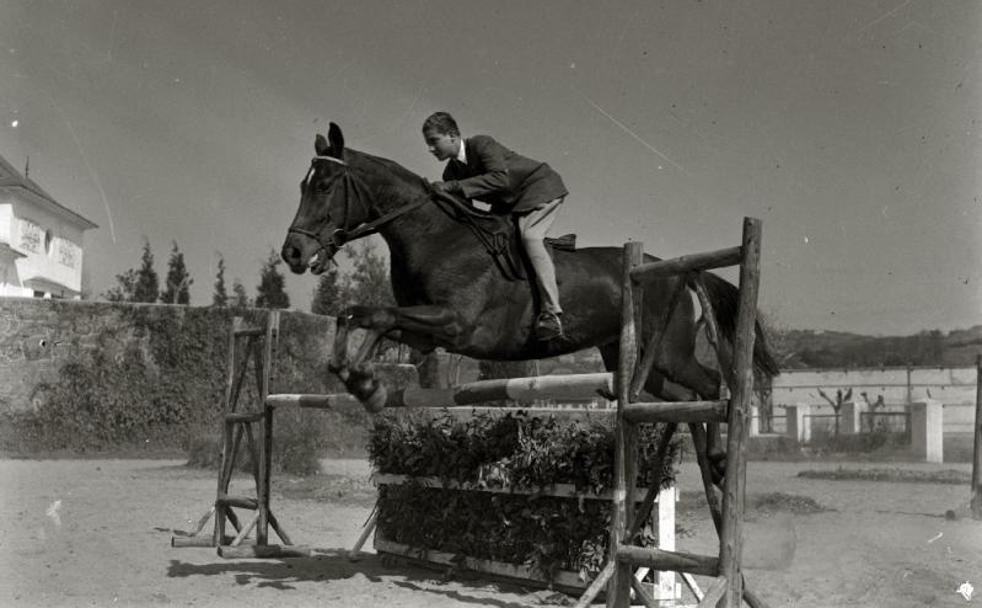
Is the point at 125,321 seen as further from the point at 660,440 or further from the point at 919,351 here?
the point at 919,351

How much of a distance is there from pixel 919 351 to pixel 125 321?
1614 inches

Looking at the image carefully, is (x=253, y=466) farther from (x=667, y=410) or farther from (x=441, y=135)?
(x=667, y=410)

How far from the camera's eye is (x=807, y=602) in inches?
242

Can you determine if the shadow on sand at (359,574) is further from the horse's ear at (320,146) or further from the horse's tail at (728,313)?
the horse's ear at (320,146)

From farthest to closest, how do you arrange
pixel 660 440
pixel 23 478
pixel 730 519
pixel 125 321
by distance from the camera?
pixel 125 321, pixel 23 478, pixel 660 440, pixel 730 519

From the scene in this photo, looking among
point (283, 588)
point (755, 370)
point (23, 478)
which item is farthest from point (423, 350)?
point (23, 478)

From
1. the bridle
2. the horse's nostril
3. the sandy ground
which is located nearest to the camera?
the horse's nostril

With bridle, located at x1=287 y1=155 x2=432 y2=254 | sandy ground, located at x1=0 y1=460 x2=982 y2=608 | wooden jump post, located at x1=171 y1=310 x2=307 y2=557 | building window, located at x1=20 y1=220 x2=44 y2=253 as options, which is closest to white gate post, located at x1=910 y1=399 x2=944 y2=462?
sandy ground, located at x1=0 y1=460 x2=982 y2=608

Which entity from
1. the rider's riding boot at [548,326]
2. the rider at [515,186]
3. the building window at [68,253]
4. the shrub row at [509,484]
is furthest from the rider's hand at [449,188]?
the building window at [68,253]

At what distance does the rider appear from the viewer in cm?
583

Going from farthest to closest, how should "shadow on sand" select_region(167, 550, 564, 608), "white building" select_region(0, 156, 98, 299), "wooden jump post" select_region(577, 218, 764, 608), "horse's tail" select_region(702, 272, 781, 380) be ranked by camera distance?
"white building" select_region(0, 156, 98, 299)
"horse's tail" select_region(702, 272, 781, 380)
"shadow on sand" select_region(167, 550, 564, 608)
"wooden jump post" select_region(577, 218, 764, 608)

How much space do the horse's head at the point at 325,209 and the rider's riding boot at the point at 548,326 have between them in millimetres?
1232

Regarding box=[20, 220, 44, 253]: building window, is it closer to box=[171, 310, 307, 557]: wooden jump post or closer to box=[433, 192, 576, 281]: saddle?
box=[171, 310, 307, 557]: wooden jump post

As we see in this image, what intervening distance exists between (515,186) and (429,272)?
0.80 meters
